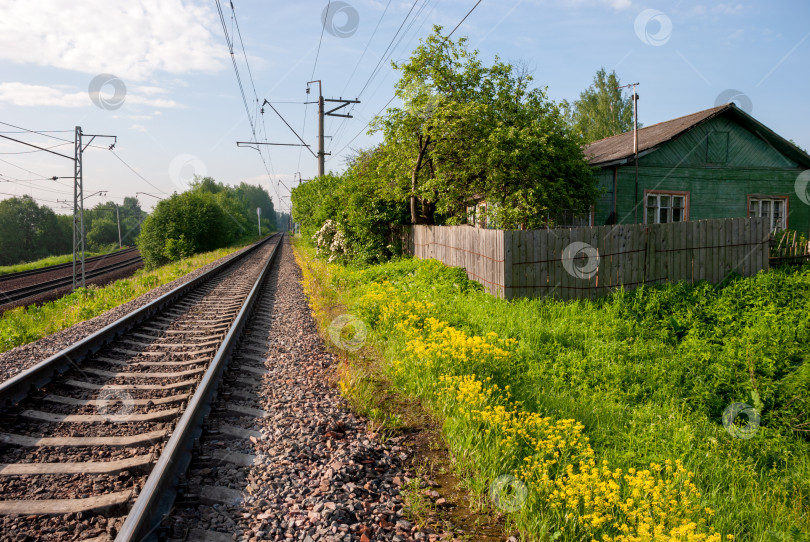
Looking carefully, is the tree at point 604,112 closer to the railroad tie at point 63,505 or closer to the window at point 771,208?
the window at point 771,208

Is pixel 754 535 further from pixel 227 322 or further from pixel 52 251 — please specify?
pixel 52 251

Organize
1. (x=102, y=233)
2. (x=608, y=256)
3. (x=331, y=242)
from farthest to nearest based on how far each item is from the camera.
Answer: (x=102, y=233), (x=331, y=242), (x=608, y=256)

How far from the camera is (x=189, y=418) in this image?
3.90 metres

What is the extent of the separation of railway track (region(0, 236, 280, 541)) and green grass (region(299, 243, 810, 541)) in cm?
224

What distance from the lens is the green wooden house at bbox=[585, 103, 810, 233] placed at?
58.1 ft

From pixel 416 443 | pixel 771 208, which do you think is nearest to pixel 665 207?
pixel 771 208

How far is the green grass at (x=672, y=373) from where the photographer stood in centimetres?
423

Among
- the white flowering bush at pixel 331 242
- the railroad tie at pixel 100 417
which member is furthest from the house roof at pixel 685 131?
the railroad tie at pixel 100 417

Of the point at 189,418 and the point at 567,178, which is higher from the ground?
the point at 567,178

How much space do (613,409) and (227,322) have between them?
22.1 ft

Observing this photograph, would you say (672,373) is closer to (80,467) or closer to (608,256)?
(608,256)

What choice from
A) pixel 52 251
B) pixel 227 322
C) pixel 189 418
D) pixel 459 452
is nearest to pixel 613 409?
pixel 459 452

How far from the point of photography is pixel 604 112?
4684 cm

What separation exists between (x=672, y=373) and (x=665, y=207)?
45.1 feet
